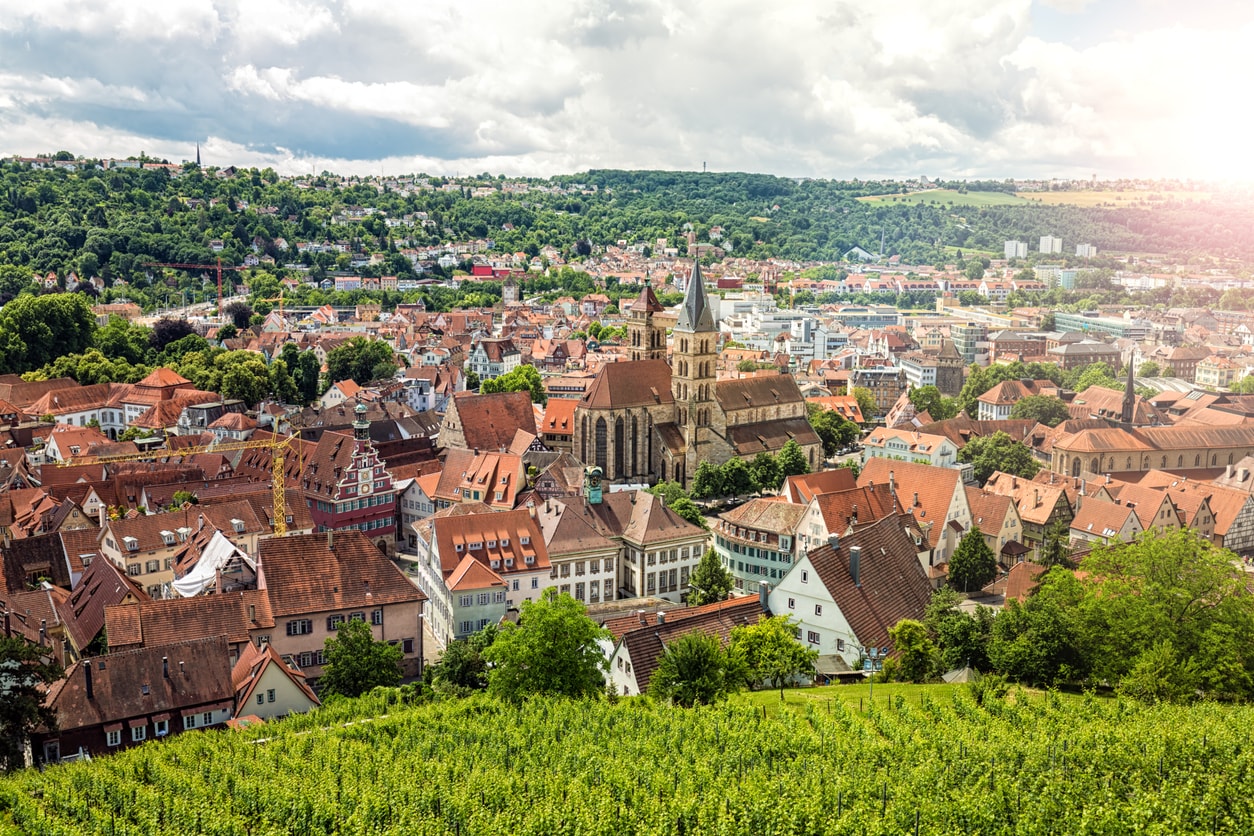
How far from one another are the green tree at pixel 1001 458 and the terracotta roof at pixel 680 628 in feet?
159

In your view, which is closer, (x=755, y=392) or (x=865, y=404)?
(x=755, y=392)

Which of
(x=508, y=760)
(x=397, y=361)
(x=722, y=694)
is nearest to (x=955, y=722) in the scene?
(x=722, y=694)

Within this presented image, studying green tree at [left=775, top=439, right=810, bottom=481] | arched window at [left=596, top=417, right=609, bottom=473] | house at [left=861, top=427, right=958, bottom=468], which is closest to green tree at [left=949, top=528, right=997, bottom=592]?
green tree at [left=775, top=439, right=810, bottom=481]

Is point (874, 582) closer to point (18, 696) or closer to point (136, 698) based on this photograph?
point (136, 698)

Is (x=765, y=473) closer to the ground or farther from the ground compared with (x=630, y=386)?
closer to the ground

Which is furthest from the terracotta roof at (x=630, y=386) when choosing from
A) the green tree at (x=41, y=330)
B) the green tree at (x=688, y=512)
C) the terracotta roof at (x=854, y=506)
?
the green tree at (x=41, y=330)

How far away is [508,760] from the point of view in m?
35.3

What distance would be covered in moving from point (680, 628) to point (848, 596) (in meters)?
8.50

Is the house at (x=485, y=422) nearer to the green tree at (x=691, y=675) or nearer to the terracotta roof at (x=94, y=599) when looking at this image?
the terracotta roof at (x=94, y=599)

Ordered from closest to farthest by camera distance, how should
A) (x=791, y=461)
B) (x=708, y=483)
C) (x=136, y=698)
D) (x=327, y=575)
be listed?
(x=136, y=698), (x=327, y=575), (x=708, y=483), (x=791, y=461)

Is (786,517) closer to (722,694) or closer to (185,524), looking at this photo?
(722,694)

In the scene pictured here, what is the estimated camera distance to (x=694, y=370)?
9544 centimetres

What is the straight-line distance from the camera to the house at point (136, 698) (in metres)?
41.6

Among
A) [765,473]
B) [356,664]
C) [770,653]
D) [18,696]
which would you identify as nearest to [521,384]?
[765,473]
